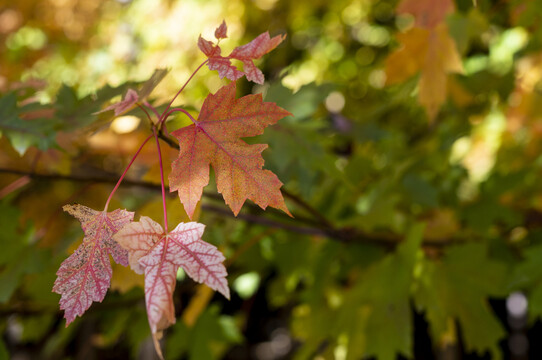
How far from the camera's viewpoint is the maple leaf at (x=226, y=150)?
17.7 inches

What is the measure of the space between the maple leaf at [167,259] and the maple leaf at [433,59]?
2.43 feet

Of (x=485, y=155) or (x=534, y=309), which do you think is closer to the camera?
(x=534, y=309)

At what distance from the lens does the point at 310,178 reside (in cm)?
Answer: 98

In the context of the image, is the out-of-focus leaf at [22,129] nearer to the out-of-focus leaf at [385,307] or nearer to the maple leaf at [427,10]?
the out-of-focus leaf at [385,307]

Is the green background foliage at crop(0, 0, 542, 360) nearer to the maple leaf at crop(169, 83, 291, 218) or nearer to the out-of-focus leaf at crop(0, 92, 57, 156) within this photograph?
the out-of-focus leaf at crop(0, 92, 57, 156)

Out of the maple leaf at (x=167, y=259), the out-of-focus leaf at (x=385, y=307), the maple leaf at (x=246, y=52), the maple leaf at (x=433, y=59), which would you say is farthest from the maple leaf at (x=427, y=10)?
the maple leaf at (x=167, y=259)

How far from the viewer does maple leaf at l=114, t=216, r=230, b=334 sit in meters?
0.38

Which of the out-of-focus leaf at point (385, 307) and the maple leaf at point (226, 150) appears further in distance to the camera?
the out-of-focus leaf at point (385, 307)

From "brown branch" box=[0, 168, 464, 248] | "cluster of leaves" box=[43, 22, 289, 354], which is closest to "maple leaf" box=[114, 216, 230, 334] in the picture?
"cluster of leaves" box=[43, 22, 289, 354]

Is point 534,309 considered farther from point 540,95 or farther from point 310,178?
point 540,95

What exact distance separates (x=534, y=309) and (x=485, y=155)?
110cm

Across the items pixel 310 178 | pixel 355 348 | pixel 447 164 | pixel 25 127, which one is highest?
pixel 447 164

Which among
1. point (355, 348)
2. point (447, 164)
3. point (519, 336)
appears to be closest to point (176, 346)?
point (355, 348)

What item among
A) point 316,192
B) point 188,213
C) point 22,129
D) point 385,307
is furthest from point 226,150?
point 316,192
